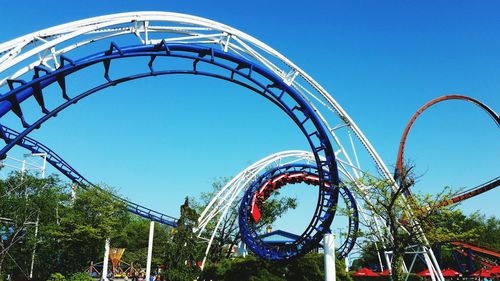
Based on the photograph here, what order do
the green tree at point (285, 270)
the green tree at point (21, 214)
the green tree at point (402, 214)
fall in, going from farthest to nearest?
1. the green tree at point (21, 214)
2. the green tree at point (285, 270)
3. the green tree at point (402, 214)

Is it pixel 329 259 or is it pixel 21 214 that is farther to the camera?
pixel 21 214

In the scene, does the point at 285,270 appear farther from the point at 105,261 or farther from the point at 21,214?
the point at 21,214

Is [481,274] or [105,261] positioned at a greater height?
[105,261]

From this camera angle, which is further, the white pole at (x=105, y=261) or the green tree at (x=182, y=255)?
the white pole at (x=105, y=261)

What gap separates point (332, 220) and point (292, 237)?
22030 millimetres

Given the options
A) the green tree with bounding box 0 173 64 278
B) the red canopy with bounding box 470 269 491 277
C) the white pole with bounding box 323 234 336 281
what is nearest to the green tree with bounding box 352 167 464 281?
the white pole with bounding box 323 234 336 281

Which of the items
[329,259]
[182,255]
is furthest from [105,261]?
[329,259]

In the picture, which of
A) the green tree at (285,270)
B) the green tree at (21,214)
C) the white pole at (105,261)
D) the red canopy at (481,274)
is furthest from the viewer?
the red canopy at (481,274)

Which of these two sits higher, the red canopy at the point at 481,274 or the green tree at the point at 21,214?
the green tree at the point at 21,214

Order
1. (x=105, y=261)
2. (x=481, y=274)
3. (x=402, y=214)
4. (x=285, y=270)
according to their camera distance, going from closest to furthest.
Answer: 1. (x=402, y=214)
2. (x=285, y=270)
3. (x=105, y=261)
4. (x=481, y=274)

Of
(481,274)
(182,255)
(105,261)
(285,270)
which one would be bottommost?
(481,274)

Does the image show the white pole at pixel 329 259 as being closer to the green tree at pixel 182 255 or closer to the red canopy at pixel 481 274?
the green tree at pixel 182 255

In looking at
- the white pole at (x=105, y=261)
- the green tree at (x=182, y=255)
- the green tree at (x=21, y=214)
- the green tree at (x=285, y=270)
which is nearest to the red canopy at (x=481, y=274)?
the green tree at (x=285, y=270)

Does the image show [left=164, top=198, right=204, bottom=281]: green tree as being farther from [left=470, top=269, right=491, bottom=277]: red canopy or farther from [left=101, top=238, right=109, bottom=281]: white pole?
[left=470, top=269, right=491, bottom=277]: red canopy
